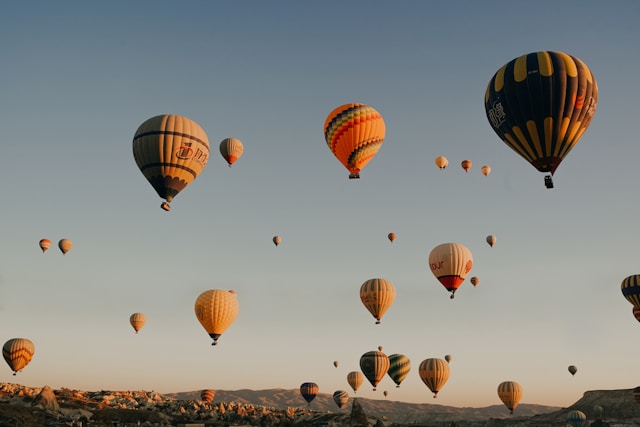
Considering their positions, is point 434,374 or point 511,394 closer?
point 434,374

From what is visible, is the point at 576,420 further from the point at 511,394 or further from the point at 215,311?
the point at 215,311

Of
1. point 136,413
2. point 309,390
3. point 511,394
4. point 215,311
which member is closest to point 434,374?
point 511,394

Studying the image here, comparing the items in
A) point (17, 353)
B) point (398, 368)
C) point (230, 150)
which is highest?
point (230, 150)

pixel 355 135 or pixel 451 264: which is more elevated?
pixel 355 135

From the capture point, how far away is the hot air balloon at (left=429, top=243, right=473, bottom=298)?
183ft

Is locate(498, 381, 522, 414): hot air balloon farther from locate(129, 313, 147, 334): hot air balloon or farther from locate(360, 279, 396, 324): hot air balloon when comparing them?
locate(129, 313, 147, 334): hot air balloon

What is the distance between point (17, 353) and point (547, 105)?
71.2 m

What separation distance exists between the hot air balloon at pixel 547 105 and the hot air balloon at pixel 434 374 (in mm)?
47788

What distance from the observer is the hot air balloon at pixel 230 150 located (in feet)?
215

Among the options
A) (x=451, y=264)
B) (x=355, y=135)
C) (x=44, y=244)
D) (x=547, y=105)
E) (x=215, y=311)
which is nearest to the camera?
(x=547, y=105)

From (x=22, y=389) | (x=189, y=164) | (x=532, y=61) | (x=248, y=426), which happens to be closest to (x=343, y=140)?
(x=189, y=164)

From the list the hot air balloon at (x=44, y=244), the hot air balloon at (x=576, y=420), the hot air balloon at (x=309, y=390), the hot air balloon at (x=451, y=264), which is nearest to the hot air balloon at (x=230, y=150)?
the hot air balloon at (x=451, y=264)

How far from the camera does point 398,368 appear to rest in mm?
83062

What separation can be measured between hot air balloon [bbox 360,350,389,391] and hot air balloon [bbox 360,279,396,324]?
11.3 metres
